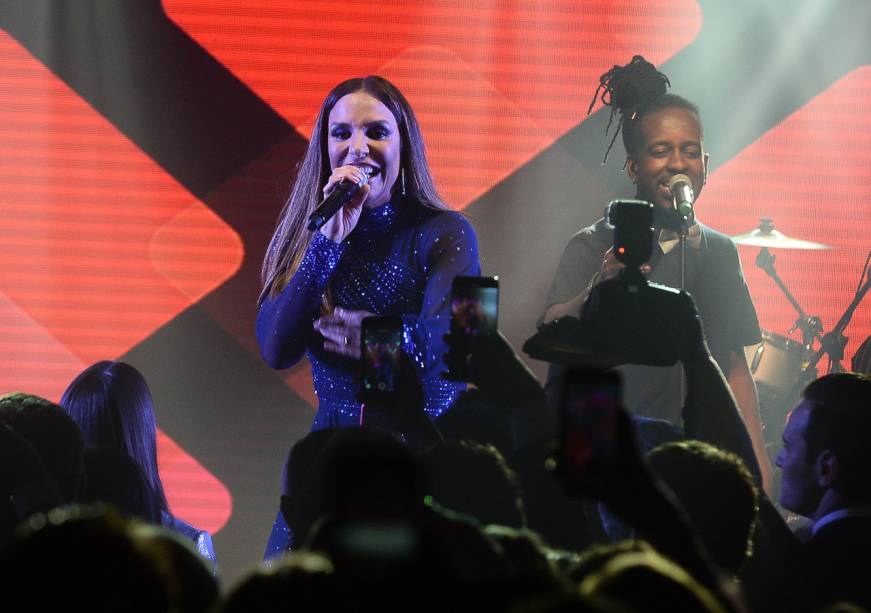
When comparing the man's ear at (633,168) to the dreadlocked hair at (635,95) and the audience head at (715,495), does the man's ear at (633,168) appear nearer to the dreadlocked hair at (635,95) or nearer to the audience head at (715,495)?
the dreadlocked hair at (635,95)

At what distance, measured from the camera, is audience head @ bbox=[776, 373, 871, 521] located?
6.67ft

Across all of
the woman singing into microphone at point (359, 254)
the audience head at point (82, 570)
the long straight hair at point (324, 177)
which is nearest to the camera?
the audience head at point (82, 570)

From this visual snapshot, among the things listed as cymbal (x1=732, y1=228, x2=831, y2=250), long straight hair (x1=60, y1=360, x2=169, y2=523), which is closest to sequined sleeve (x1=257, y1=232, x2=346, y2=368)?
long straight hair (x1=60, y1=360, x2=169, y2=523)

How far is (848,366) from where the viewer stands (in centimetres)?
431

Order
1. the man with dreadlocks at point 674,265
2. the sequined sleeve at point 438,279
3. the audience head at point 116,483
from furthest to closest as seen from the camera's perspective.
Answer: the man with dreadlocks at point 674,265, the sequined sleeve at point 438,279, the audience head at point 116,483

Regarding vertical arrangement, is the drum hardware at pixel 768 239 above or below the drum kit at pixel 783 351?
above

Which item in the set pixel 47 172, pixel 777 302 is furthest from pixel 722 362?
pixel 47 172

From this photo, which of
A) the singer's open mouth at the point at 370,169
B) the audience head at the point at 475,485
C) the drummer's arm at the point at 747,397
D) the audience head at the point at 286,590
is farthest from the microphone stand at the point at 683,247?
the audience head at the point at 286,590

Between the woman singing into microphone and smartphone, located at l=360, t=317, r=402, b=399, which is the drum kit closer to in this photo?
the woman singing into microphone

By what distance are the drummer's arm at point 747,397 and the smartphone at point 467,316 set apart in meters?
1.94

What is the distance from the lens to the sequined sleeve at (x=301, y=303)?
110 inches

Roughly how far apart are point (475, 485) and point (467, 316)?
0.35m

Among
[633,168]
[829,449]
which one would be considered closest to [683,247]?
[633,168]

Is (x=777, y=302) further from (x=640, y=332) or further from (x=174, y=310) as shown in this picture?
(x=640, y=332)
